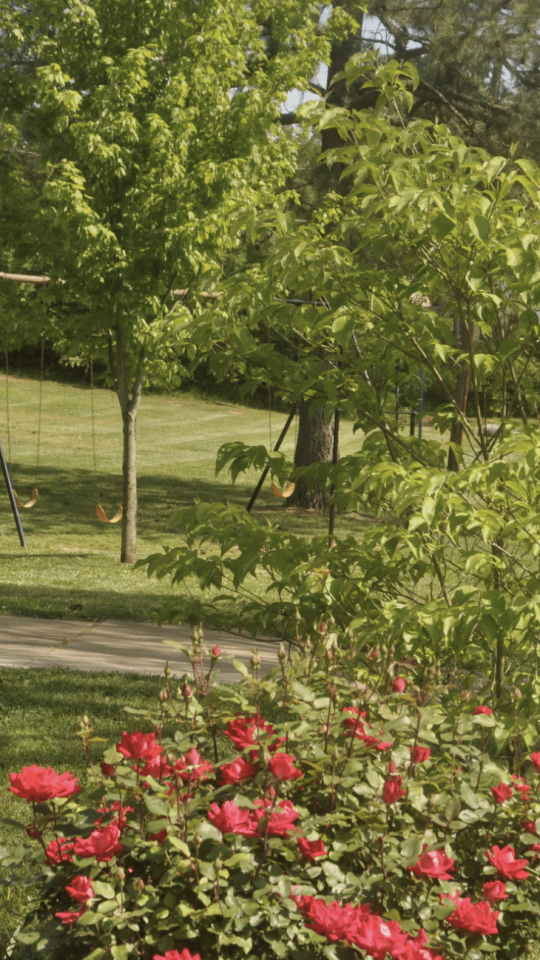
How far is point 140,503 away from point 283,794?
1316 cm

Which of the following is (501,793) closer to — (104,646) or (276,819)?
(276,819)

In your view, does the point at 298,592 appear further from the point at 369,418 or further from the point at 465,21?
the point at 465,21

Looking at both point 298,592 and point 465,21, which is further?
point 465,21

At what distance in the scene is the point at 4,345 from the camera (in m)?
10.7

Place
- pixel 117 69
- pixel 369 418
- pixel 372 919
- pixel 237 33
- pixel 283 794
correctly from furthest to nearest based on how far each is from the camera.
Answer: pixel 237 33
pixel 117 69
pixel 369 418
pixel 283 794
pixel 372 919

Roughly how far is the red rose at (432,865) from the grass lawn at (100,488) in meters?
1.23

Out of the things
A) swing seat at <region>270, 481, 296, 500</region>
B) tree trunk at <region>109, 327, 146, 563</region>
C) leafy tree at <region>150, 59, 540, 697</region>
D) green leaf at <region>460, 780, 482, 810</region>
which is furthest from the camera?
tree trunk at <region>109, 327, 146, 563</region>

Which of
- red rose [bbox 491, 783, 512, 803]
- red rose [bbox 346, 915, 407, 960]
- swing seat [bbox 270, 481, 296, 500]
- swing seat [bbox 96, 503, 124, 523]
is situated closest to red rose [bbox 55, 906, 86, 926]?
red rose [bbox 346, 915, 407, 960]

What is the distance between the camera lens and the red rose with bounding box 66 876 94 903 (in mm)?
1893

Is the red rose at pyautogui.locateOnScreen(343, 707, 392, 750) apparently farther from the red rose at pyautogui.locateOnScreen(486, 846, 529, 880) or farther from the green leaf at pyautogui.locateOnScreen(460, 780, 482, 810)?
the red rose at pyautogui.locateOnScreen(486, 846, 529, 880)

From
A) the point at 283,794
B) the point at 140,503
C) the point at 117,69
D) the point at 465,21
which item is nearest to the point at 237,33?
the point at 117,69

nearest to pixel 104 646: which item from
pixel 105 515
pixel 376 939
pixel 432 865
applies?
pixel 105 515

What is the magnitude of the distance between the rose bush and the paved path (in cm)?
310

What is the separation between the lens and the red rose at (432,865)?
6.50ft
